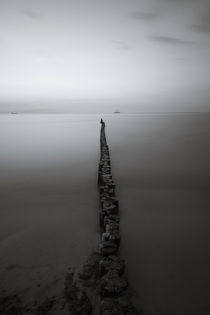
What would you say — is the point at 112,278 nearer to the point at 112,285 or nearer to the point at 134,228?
the point at 112,285

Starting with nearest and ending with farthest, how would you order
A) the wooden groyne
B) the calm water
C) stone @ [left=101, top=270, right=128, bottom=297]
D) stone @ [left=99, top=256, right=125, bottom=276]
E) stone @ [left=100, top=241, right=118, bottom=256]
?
the wooden groyne < stone @ [left=101, top=270, right=128, bottom=297] < stone @ [left=99, top=256, right=125, bottom=276] < stone @ [left=100, top=241, right=118, bottom=256] < the calm water

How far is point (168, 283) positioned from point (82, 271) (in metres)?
1.23

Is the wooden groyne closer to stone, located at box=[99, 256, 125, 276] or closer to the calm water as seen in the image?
stone, located at box=[99, 256, 125, 276]

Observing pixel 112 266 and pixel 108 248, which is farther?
pixel 108 248

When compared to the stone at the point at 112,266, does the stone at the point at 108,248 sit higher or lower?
higher

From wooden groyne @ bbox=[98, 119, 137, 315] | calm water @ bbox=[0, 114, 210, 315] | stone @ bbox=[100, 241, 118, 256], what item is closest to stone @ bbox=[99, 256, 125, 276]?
wooden groyne @ bbox=[98, 119, 137, 315]

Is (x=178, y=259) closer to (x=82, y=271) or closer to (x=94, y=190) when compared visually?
(x=82, y=271)

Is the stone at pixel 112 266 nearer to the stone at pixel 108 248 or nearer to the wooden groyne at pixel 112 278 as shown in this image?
the wooden groyne at pixel 112 278

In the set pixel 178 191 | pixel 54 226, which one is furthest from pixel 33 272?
pixel 178 191

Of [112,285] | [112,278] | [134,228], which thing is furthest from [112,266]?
[134,228]

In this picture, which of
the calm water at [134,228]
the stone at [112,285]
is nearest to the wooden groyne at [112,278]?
the stone at [112,285]

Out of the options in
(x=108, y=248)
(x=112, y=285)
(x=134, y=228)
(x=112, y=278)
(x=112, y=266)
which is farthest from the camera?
(x=134, y=228)

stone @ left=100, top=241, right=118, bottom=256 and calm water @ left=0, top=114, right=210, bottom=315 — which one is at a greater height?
stone @ left=100, top=241, right=118, bottom=256

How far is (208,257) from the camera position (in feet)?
11.8
